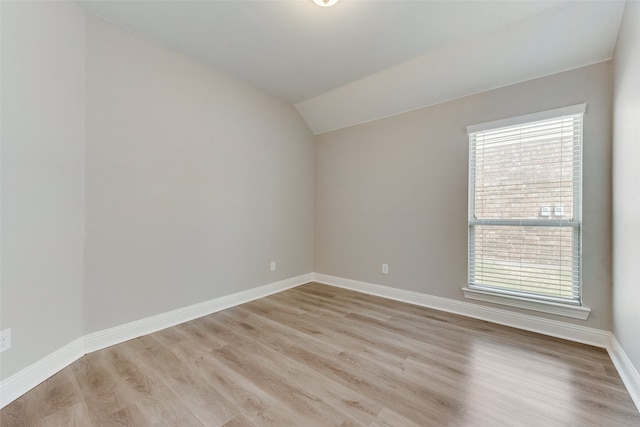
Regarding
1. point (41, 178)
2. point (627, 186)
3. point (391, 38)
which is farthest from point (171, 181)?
point (627, 186)

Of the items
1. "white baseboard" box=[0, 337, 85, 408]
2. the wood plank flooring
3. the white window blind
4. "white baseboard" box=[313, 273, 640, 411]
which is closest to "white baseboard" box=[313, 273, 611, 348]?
"white baseboard" box=[313, 273, 640, 411]

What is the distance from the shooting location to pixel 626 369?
1698mm

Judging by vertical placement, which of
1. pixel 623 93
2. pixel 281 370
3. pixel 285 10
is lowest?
pixel 281 370

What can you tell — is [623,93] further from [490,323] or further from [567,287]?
[490,323]

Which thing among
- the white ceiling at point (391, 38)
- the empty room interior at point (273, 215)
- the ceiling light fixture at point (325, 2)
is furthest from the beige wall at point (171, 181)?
the ceiling light fixture at point (325, 2)

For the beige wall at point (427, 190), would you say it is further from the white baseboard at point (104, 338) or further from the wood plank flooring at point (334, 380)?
the white baseboard at point (104, 338)

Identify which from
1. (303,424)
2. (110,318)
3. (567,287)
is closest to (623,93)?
(567,287)

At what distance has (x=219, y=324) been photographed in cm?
255

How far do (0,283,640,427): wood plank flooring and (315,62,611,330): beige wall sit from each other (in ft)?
2.40

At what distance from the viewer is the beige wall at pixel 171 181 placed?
2.10 m

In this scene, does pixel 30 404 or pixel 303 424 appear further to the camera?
pixel 30 404

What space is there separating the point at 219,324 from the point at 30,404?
1.26 metres

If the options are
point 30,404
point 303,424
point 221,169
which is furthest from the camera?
point 221,169

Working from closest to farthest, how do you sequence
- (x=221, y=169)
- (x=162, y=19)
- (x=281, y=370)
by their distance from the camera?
1. (x=281, y=370)
2. (x=162, y=19)
3. (x=221, y=169)
